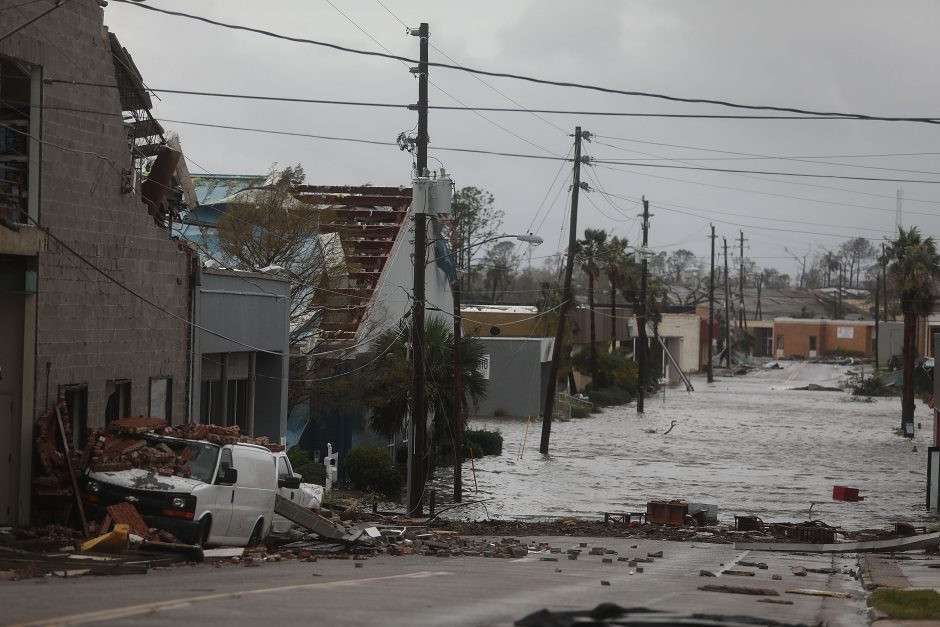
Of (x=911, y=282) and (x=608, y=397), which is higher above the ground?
(x=911, y=282)

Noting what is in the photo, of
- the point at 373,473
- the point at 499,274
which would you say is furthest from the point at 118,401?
the point at 499,274

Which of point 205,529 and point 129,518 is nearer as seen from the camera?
point 129,518

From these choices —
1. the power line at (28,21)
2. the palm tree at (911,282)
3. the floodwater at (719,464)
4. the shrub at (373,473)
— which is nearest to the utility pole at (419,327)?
the floodwater at (719,464)

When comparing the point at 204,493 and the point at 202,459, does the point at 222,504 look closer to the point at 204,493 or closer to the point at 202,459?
the point at 204,493

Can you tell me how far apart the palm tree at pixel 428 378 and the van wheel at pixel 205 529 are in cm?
1793

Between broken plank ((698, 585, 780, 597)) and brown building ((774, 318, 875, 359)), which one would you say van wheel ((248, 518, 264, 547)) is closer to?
broken plank ((698, 585, 780, 597))

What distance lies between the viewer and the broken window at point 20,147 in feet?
57.7

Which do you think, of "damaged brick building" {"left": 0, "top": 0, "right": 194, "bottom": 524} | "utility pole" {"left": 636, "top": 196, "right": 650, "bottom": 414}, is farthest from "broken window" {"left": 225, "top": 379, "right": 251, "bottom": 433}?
"utility pole" {"left": 636, "top": 196, "right": 650, "bottom": 414}

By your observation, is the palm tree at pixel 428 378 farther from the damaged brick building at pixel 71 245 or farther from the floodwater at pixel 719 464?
the damaged brick building at pixel 71 245

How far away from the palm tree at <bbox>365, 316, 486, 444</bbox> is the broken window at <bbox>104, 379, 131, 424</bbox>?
46.6 ft

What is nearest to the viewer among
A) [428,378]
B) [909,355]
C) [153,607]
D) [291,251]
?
[153,607]

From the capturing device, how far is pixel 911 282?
60875mm

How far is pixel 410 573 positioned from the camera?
1448 cm

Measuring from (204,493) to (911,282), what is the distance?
2022 inches
